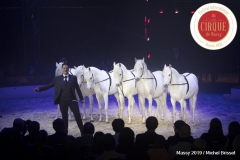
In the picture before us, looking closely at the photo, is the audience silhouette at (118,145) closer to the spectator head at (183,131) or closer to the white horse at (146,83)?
the spectator head at (183,131)

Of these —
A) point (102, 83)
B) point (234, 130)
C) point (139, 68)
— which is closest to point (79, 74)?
point (102, 83)

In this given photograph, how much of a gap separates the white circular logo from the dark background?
310cm

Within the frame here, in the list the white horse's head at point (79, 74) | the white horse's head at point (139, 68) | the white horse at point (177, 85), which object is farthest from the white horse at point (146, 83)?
the white horse's head at point (79, 74)

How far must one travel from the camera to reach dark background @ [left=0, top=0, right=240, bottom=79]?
19.1 meters

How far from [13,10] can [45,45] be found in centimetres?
265

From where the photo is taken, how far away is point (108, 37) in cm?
2022

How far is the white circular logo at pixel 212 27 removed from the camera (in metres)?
15.0

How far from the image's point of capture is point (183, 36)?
19641 millimetres

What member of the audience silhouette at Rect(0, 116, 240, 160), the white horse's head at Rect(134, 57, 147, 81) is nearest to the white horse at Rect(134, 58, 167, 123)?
the white horse's head at Rect(134, 57, 147, 81)

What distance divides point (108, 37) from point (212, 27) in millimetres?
6663

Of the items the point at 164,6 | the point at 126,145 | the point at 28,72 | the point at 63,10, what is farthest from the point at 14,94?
the point at 126,145

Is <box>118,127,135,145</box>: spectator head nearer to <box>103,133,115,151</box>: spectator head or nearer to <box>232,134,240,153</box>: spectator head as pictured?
<box>103,133,115,151</box>: spectator head

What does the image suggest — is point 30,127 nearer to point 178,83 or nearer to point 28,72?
point 178,83

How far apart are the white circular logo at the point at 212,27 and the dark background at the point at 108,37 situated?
3.10 meters
